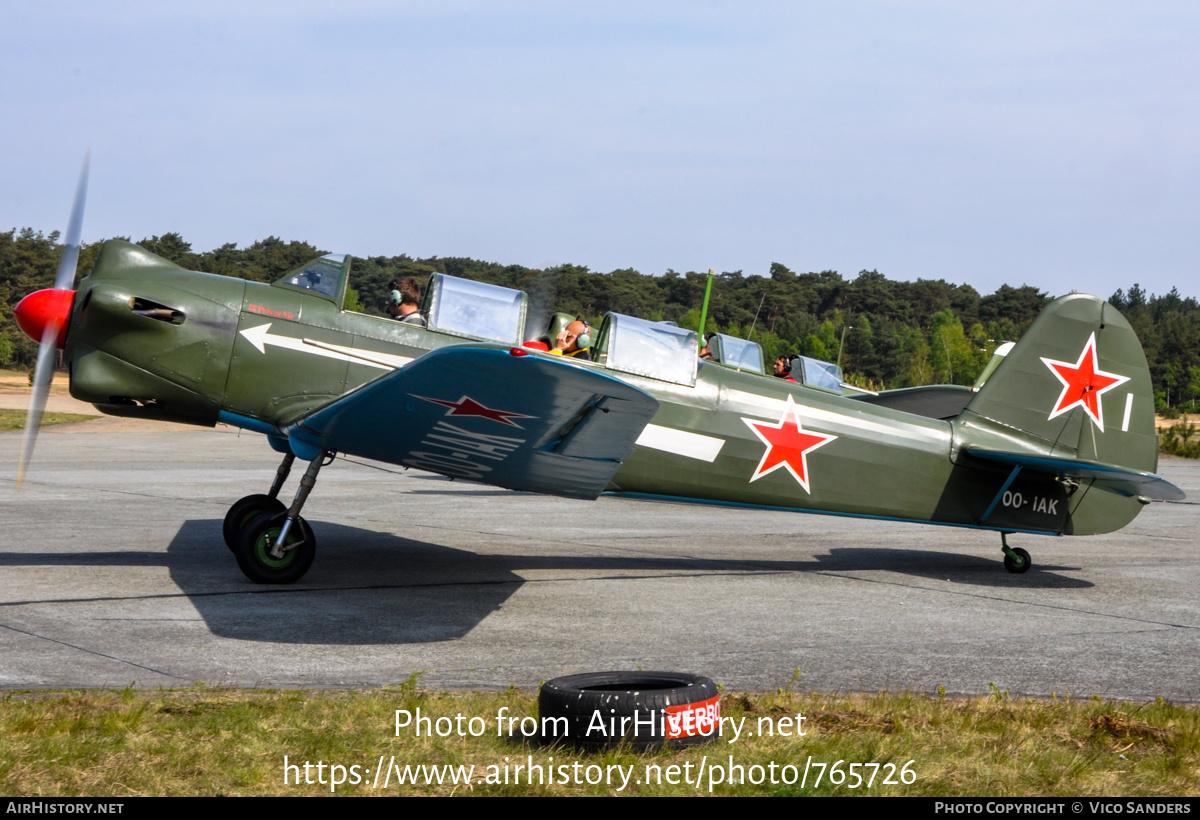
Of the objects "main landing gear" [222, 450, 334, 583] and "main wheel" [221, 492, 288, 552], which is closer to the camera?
"main landing gear" [222, 450, 334, 583]

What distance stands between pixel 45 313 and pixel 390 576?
3120 millimetres

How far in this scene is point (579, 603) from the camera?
7090 millimetres

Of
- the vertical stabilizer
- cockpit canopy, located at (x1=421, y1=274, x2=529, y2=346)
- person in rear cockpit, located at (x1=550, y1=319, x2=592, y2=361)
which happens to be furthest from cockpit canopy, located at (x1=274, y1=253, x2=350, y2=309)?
the vertical stabilizer

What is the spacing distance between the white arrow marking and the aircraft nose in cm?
122

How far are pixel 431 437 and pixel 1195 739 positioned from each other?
14.7 feet

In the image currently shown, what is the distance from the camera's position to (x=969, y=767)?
3680 mm

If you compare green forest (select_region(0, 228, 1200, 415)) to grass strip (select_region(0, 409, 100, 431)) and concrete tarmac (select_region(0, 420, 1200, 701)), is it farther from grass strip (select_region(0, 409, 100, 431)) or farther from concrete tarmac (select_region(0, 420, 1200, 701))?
grass strip (select_region(0, 409, 100, 431))

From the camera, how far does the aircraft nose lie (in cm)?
713

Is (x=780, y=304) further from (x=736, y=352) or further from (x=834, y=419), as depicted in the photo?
(x=834, y=419)

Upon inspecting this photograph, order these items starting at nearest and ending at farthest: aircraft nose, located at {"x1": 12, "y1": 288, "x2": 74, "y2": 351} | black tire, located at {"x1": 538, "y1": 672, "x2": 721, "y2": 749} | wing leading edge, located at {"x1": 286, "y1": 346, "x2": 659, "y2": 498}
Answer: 1. black tire, located at {"x1": 538, "y1": 672, "x2": 721, "y2": 749}
2. wing leading edge, located at {"x1": 286, "y1": 346, "x2": 659, "y2": 498}
3. aircraft nose, located at {"x1": 12, "y1": 288, "x2": 74, "y2": 351}

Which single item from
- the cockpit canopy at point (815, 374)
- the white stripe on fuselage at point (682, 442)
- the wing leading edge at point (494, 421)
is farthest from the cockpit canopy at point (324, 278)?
the cockpit canopy at point (815, 374)

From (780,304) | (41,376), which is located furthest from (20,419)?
(780,304)
